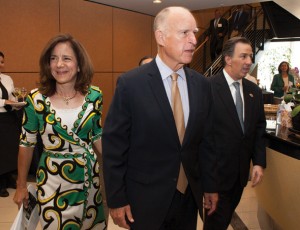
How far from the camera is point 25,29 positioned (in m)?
6.58

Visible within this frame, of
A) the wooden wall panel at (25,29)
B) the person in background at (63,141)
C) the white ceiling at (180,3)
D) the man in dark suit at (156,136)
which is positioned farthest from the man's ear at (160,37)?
the white ceiling at (180,3)

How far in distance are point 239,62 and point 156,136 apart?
4.33 feet

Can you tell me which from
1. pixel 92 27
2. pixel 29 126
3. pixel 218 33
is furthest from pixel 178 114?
pixel 218 33

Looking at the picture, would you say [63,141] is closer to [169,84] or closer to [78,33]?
[169,84]

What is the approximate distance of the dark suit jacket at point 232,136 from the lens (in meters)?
2.51

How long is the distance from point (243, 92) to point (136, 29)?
7.31 metres

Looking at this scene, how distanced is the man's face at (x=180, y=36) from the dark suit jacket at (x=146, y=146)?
0.14 m

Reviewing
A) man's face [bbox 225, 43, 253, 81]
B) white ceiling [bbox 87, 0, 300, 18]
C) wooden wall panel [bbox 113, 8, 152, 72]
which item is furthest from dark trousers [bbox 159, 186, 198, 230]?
wooden wall panel [bbox 113, 8, 152, 72]

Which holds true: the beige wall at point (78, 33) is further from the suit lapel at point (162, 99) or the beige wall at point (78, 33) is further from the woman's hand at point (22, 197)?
the suit lapel at point (162, 99)

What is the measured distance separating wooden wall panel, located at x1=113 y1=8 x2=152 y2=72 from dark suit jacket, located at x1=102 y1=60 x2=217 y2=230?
7.31 m

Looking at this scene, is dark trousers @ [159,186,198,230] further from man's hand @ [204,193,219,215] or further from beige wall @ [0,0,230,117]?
beige wall @ [0,0,230,117]

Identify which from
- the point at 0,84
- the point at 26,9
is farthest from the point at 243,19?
the point at 0,84

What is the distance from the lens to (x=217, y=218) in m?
2.65

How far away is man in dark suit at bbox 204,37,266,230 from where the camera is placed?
2.51 metres
